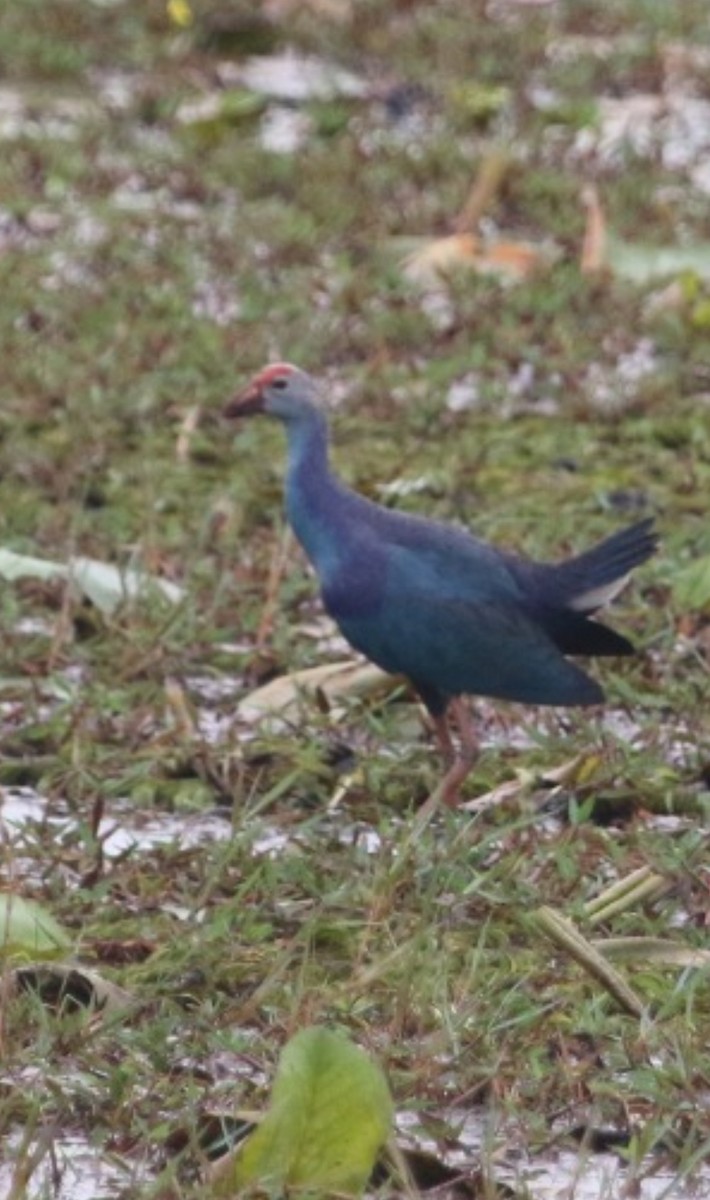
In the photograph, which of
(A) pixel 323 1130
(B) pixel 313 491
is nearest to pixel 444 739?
(B) pixel 313 491

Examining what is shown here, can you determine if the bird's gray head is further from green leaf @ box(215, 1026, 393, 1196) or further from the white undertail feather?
green leaf @ box(215, 1026, 393, 1196)

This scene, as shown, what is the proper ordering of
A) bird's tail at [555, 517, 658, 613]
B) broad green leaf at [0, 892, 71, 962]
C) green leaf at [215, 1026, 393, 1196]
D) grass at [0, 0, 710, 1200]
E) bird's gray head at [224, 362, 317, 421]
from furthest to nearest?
bird's gray head at [224, 362, 317, 421], bird's tail at [555, 517, 658, 613], broad green leaf at [0, 892, 71, 962], grass at [0, 0, 710, 1200], green leaf at [215, 1026, 393, 1196]

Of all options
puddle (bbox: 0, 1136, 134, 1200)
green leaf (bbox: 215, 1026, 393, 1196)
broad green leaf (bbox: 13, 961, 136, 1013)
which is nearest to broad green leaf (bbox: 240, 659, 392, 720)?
broad green leaf (bbox: 13, 961, 136, 1013)

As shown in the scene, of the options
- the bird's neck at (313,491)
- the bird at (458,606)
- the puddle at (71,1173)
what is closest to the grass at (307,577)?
the puddle at (71,1173)

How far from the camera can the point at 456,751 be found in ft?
17.5

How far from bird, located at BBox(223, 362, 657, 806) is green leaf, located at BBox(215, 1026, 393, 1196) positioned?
1465mm

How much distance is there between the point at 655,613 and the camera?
616 cm

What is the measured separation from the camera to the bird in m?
5.20

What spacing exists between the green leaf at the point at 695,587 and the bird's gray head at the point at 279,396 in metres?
0.83

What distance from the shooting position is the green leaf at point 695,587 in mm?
6059

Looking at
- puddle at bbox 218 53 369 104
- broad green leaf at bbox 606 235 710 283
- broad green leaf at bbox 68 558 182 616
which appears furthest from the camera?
puddle at bbox 218 53 369 104

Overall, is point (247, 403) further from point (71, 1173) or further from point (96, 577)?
point (71, 1173)

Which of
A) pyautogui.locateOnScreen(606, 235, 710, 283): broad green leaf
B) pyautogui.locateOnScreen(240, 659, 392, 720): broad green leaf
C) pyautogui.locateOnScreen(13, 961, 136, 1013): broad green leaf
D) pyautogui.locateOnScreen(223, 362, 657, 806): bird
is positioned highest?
pyautogui.locateOnScreen(13, 961, 136, 1013): broad green leaf

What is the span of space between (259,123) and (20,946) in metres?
5.76
